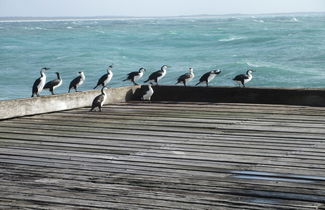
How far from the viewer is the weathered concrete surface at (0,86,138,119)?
30.3 feet

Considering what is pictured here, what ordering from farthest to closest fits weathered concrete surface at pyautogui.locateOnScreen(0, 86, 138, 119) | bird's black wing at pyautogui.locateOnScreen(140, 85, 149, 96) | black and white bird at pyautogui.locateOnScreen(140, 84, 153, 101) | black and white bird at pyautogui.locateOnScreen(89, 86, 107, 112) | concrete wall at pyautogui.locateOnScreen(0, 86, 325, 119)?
bird's black wing at pyautogui.locateOnScreen(140, 85, 149, 96)
black and white bird at pyautogui.locateOnScreen(140, 84, 153, 101)
black and white bird at pyautogui.locateOnScreen(89, 86, 107, 112)
concrete wall at pyautogui.locateOnScreen(0, 86, 325, 119)
weathered concrete surface at pyautogui.locateOnScreen(0, 86, 138, 119)

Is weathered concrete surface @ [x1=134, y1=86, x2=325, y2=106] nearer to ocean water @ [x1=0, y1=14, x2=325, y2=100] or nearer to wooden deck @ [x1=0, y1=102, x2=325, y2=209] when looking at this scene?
wooden deck @ [x1=0, y1=102, x2=325, y2=209]

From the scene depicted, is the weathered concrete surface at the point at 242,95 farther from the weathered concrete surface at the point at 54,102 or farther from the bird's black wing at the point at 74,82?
the bird's black wing at the point at 74,82

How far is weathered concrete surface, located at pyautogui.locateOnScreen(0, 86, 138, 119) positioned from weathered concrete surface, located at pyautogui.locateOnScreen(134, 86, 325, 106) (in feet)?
1.32

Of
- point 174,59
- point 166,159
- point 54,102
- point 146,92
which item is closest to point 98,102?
point 54,102

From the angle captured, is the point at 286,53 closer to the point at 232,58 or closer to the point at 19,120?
the point at 232,58

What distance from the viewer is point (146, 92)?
11172mm

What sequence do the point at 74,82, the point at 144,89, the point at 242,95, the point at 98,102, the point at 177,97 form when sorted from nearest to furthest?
the point at 98,102
the point at 242,95
the point at 177,97
the point at 144,89
the point at 74,82

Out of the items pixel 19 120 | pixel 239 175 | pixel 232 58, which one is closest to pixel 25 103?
pixel 19 120

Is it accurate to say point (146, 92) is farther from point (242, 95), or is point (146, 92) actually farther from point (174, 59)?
point (174, 59)

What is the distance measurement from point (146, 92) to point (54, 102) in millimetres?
1749

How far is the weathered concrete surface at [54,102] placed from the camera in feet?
30.3

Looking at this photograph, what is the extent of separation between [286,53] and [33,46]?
29176mm

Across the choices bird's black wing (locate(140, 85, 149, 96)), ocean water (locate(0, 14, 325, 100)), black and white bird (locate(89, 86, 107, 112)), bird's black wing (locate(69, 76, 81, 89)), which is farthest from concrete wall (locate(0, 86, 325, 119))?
ocean water (locate(0, 14, 325, 100))
